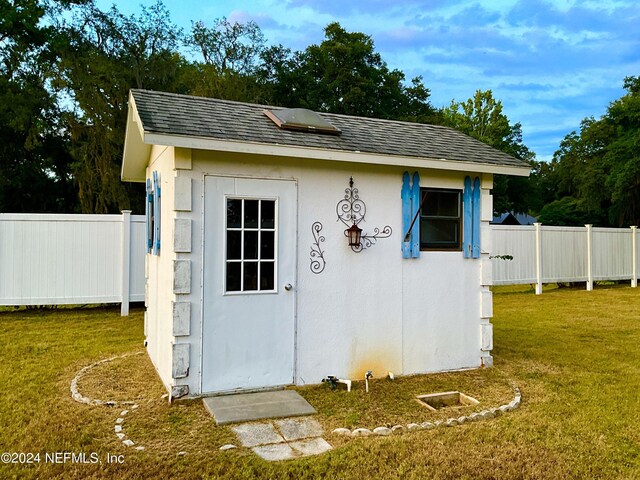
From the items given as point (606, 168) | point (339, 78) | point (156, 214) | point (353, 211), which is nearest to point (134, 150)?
point (156, 214)

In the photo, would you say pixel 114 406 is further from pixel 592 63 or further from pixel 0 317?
pixel 592 63

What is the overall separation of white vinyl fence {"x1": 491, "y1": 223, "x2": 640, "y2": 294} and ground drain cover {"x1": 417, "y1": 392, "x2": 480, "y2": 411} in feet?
26.4

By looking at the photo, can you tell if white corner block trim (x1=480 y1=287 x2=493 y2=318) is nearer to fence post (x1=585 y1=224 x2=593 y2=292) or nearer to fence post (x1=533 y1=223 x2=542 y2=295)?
fence post (x1=533 y1=223 x2=542 y2=295)

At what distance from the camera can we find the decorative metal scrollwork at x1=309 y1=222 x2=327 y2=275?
485cm

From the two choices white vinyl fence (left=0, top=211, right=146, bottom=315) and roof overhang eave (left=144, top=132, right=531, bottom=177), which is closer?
roof overhang eave (left=144, top=132, right=531, bottom=177)

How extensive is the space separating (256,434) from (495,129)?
29268mm

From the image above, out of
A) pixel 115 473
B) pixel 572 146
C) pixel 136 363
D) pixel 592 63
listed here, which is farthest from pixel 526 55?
pixel 115 473

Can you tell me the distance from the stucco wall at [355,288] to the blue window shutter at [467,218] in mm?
112

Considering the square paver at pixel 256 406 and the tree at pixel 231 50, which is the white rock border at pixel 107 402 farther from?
the tree at pixel 231 50

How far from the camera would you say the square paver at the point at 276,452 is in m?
3.17

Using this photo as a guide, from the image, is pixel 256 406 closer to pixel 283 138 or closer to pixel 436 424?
pixel 436 424

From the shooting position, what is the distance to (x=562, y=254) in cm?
1320

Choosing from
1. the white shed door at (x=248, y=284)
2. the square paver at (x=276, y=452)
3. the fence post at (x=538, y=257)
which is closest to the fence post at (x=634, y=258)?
the fence post at (x=538, y=257)

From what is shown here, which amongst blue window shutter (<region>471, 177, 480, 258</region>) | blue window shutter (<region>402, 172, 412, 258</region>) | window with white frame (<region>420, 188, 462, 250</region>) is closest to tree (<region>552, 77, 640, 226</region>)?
blue window shutter (<region>471, 177, 480, 258</region>)
